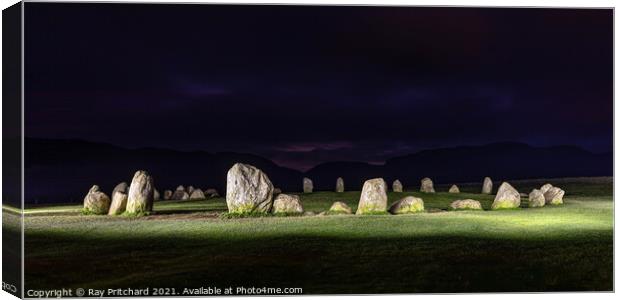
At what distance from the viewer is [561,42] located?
2870 cm

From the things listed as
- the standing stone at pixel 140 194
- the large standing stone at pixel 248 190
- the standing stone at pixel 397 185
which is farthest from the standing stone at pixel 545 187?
the standing stone at pixel 140 194

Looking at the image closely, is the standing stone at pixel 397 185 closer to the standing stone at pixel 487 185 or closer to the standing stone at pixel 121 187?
the standing stone at pixel 487 185

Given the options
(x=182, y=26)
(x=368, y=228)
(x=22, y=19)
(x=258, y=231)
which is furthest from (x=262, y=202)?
(x=22, y=19)

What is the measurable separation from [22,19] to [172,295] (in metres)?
6.97

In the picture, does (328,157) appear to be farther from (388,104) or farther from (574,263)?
(574,263)

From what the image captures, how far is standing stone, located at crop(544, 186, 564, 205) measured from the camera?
29.0 metres

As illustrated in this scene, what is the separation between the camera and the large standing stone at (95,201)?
27062mm

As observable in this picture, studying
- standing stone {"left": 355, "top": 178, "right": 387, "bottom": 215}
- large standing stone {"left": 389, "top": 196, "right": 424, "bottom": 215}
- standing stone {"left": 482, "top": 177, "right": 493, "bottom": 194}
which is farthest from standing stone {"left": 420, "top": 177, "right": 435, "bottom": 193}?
standing stone {"left": 482, "top": 177, "right": 493, "bottom": 194}

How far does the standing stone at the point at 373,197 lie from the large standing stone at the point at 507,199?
9.01ft

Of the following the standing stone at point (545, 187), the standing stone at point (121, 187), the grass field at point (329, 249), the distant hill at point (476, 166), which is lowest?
the grass field at point (329, 249)

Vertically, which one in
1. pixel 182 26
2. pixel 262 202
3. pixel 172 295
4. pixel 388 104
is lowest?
pixel 172 295

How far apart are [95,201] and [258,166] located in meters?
3.84

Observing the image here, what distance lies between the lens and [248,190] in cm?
2781

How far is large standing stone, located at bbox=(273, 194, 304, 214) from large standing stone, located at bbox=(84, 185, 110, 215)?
3942 mm
